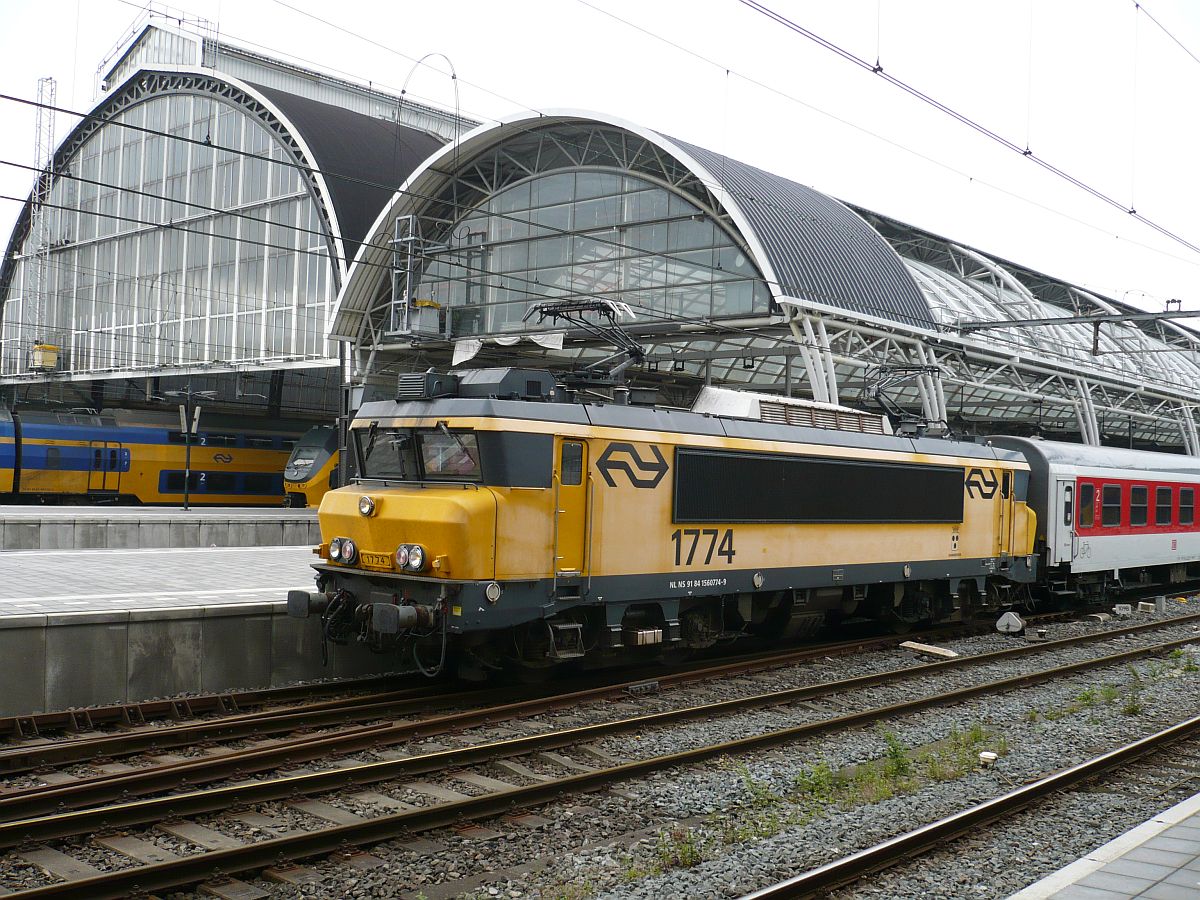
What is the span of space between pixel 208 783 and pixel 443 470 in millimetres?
4162

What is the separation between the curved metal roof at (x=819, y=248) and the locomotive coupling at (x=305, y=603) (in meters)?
19.5

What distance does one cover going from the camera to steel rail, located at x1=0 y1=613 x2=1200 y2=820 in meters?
8.21

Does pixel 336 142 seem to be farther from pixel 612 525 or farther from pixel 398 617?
pixel 398 617

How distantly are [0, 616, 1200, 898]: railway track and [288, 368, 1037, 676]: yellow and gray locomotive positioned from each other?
4.40ft

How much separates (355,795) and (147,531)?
1893 centimetres

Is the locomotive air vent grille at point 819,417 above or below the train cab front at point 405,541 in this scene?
above

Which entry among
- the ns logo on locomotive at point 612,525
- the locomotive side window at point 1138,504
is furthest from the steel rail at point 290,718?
the locomotive side window at point 1138,504

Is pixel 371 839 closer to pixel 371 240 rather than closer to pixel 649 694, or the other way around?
pixel 649 694

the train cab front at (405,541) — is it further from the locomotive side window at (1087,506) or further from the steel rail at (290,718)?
the locomotive side window at (1087,506)

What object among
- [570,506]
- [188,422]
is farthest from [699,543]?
[188,422]

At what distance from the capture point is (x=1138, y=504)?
24016 millimetres

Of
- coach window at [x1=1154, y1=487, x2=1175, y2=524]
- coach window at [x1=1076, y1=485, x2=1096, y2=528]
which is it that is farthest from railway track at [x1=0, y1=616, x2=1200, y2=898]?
coach window at [x1=1154, y1=487, x2=1175, y2=524]

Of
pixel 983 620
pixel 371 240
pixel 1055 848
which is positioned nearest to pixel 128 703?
pixel 1055 848

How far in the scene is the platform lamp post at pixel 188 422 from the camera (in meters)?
33.2
